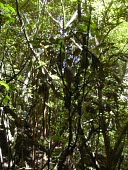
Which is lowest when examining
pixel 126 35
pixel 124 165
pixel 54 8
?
pixel 124 165

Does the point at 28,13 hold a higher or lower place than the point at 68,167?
higher

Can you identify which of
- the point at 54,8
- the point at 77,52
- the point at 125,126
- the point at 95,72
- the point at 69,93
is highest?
the point at 54,8

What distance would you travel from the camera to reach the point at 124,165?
400 centimetres

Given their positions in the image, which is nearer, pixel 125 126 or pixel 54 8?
pixel 125 126

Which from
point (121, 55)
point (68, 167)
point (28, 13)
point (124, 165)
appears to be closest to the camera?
point (121, 55)

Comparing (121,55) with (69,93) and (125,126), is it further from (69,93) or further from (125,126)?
(125,126)

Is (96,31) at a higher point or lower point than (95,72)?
higher

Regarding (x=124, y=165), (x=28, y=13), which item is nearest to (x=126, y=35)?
(x=28, y=13)

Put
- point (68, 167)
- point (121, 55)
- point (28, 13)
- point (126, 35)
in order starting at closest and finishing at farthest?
1. point (121, 55)
2. point (68, 167)
3. point (126, 35)
4. point (28, 13)

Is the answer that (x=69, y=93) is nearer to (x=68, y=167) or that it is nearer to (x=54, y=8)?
(x=68, y=167)

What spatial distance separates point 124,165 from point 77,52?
7.91 feet

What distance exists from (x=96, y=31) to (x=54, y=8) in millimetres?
3838

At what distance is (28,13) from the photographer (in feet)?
21.0

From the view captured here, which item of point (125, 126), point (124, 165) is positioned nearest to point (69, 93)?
point (125, 126)
